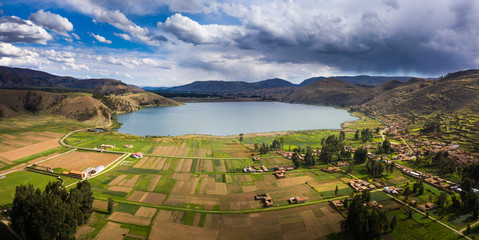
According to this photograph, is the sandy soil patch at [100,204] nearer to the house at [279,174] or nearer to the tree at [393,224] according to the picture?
the house at [279,174]

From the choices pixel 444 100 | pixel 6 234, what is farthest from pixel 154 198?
pixel 444 100

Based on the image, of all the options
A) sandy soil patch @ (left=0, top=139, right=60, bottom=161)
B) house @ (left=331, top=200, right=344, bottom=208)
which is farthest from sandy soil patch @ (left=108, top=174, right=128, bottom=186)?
house @ (left=331, top=200, right=344, bottom=208)

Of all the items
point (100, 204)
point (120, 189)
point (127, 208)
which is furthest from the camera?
point (120, 189)

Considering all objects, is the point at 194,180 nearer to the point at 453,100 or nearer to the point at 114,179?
the point at 114,179

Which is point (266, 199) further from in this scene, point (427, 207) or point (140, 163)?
point (140, 163)

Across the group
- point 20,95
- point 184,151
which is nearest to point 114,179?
point 184,151

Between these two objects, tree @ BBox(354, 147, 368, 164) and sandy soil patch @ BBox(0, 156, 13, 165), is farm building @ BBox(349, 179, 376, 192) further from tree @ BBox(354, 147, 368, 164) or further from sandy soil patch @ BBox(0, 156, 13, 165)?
sandy soil patch @ BBox(0, 156, 13, 165)
